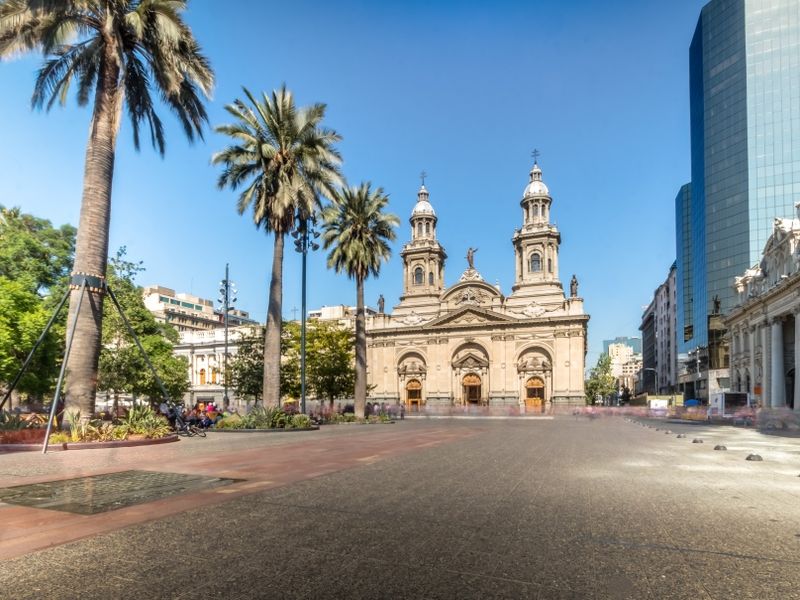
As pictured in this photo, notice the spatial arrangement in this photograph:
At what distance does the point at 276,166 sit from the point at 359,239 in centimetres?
1153

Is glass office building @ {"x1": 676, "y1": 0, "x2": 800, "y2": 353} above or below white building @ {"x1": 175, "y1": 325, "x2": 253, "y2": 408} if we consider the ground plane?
above

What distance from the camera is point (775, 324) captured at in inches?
1618

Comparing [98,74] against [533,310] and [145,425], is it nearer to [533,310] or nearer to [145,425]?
[145,425]

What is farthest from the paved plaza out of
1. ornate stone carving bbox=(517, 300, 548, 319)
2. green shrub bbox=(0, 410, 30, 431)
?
ornate stone carving bbox=(517, 300, 548, 319)

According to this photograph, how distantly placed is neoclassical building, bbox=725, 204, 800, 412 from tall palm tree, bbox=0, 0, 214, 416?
3875 centimetres

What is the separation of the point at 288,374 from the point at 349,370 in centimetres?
515

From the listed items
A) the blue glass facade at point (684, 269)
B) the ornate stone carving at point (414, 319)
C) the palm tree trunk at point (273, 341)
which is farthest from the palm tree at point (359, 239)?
the blue glass facade at point (684, 269)

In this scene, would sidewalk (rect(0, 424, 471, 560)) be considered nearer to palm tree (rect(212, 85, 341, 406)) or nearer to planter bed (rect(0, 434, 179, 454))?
planter bed (rect(0, 434, 179, 454))

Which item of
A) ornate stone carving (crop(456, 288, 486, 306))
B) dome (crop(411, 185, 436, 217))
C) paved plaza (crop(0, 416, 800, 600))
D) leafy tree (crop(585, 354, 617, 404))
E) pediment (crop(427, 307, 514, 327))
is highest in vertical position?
dome (crop(411, 185, 436, 217))

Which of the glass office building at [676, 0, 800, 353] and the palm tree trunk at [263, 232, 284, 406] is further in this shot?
the glass office building at [676, 0, 800, 353]

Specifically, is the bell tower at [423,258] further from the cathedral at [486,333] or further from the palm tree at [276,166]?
the palm tree at [276,166]

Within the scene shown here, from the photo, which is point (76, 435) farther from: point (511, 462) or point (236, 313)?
point (236, 313)

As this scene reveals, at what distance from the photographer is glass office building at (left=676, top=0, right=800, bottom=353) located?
86312 mm

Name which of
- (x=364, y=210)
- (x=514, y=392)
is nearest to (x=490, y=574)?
(x=364, y=210)
